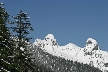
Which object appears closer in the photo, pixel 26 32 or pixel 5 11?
pixel 5 11

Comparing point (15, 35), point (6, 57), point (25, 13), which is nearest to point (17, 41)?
point (15, 35)

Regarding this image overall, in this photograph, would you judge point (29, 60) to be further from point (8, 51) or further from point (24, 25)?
point (8, 51)

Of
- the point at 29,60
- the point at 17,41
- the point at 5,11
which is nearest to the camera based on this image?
the point at 5,11

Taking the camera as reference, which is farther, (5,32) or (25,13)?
(25,13)

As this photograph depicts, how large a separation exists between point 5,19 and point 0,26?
1811 mm

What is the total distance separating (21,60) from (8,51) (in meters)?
4.45

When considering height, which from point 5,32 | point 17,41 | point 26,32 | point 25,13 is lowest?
point 5,32

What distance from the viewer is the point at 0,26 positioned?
682 inches

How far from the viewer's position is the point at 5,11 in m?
18.7

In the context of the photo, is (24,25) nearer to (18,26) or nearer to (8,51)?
(18,26)

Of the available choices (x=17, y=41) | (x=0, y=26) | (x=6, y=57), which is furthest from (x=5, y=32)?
(x=17, y=41)

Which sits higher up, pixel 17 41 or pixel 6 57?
pixel 17 41

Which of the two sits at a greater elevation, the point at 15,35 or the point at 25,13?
the point at 25,13

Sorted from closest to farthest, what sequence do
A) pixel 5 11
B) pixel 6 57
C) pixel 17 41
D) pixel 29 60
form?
1. pixel 6 57
2. pixel 5 11
3. pixel 17 41
4. pixel 29 60
